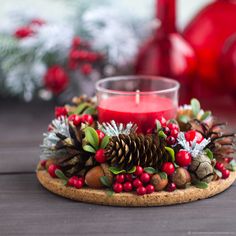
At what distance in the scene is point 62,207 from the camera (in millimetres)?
802

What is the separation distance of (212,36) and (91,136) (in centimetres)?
70

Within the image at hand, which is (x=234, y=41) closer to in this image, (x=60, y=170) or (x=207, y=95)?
(x=207, y=95)

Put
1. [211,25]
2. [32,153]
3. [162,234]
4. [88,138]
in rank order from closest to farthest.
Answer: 1. [162,234]
2. [88,138]
3. [32,153]
4. [211,25]

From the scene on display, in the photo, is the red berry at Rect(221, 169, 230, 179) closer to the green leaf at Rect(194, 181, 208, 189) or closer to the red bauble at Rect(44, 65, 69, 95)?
the green leaf at Rect(194, 181, 208, 189)

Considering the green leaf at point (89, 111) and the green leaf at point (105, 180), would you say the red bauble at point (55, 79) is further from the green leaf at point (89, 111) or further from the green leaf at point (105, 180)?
the green leaf at point (105, 180)

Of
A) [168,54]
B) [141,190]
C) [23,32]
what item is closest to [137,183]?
[141,190]

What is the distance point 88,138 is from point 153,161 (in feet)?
0.32

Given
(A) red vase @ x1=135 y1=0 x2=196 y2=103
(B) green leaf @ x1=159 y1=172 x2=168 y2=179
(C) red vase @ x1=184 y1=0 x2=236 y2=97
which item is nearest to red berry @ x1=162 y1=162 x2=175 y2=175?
(B) green leaf @ x1=159 y1=172 x2=168 y2=179

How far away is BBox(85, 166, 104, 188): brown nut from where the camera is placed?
32.0 inches

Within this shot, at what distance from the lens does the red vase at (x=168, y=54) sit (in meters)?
1.32

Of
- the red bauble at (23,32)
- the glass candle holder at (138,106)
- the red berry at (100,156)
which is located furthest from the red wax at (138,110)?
the red bauble at (23,32)

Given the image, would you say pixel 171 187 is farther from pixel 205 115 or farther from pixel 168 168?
pixel 205 115

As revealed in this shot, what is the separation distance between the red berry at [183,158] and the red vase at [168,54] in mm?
515

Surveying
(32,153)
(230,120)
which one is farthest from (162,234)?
(230,120)
